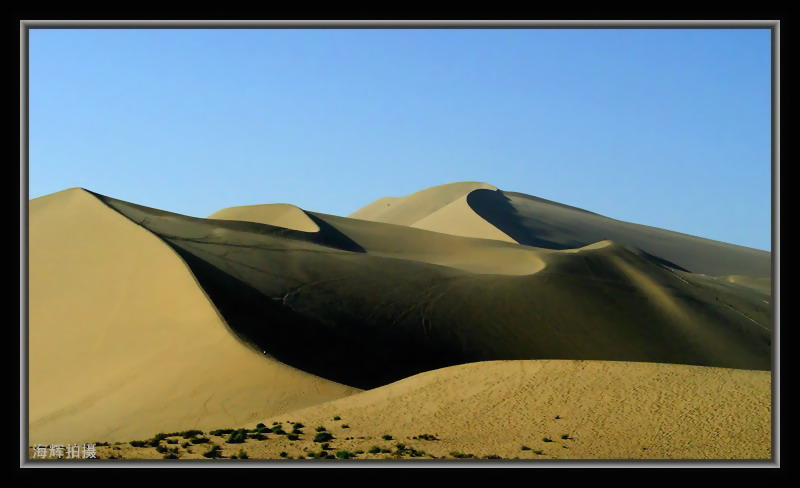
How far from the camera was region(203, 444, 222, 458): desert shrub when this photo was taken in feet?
77.7

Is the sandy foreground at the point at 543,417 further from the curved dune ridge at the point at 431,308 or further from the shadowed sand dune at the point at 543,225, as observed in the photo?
the shadowed sand dune at the point at 543,225

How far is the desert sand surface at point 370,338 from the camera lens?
2725cm

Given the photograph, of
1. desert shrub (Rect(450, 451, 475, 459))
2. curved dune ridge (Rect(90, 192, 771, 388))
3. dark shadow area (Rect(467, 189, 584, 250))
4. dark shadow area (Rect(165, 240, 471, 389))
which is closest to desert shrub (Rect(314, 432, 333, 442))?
desert shrub (Rect(450, 451, 475, 459))

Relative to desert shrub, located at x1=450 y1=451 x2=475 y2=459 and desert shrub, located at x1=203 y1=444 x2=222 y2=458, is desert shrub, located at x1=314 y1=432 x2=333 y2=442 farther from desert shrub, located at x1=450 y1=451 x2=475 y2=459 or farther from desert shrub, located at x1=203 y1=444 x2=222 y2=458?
desert shrub, located at x1=450 y1=451 x2=475 y2=459

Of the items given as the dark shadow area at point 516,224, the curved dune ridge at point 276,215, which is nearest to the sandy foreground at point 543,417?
the curved dune ridge at point 276,215

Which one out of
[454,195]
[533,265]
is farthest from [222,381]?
[454,195]

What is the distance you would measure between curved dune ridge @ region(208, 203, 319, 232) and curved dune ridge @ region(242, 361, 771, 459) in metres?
37.2

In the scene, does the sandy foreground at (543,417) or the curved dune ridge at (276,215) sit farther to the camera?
the curved dune ridge at (276,215)

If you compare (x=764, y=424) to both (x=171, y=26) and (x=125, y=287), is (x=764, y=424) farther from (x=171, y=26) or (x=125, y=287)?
(x=125, y=287)

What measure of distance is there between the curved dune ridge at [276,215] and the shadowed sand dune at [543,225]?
3579 centimetres

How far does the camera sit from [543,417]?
89.6 feet

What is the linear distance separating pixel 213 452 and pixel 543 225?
10989 cm

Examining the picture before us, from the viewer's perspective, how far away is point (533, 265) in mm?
61000
